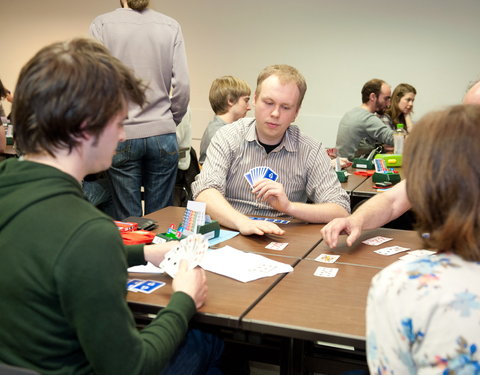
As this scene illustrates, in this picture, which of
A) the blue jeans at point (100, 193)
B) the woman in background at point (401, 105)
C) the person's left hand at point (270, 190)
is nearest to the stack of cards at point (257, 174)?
the person's left hand at point (270, 190)

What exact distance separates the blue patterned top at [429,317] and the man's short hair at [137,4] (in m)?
2.86

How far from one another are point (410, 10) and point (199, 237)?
18.9ft

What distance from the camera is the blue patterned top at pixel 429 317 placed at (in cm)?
95

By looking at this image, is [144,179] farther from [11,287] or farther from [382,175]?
[11,287]

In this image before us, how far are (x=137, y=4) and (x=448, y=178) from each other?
9.42 feet

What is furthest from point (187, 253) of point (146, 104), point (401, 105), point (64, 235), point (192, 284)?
point (401, 105)

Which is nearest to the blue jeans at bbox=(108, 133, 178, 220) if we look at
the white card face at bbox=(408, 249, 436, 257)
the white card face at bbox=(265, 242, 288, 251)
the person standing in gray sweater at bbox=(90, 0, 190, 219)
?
the person standing in gray sweater at bbox=(90, 0, 190, 219)

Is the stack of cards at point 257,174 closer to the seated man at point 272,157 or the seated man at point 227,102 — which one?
the seated man at point 272,157

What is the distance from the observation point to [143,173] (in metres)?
3.57

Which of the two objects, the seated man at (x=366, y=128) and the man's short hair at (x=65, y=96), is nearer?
the man's short hair at (x=65, y=96)

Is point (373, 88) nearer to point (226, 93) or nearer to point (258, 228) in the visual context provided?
point (226, 93)

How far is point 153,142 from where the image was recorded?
3453 millimetres

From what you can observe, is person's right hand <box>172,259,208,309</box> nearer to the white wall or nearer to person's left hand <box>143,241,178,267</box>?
person's left hand <box>143,241,178,267</box>

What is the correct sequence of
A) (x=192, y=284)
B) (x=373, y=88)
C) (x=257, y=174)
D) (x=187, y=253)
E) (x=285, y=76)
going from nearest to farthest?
(x=192, y=284) < (x=187, y=253) < (x=257, y=174) < (x=285, y=76) < (x=373, y=88)
